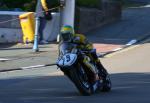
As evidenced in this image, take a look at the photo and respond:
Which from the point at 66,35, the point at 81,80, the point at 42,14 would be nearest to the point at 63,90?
the point at 81,80

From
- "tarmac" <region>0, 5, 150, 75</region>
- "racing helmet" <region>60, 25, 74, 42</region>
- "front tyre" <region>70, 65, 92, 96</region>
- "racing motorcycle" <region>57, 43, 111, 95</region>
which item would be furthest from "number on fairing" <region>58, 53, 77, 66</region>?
"tarmac" <region>0, 5, 150, 75</region>

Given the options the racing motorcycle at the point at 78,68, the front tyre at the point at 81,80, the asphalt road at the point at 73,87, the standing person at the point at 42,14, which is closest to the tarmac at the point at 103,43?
the standing person at the point at 42,14

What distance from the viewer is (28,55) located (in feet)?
62.6

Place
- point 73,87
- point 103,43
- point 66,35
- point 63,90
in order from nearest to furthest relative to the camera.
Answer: point 66,35 < point 63,90 < point 73,87 < point 103,43

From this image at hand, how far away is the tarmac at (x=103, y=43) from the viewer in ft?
59.5

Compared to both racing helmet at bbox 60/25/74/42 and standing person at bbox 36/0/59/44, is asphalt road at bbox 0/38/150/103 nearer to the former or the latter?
racing helmet at bbox 60/25/74/42

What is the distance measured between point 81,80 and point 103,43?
9940 mm

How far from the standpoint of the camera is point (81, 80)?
1167cm

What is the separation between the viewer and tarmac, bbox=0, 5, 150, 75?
18.1 meters

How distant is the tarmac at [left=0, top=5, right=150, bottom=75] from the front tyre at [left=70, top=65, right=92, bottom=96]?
15.5 ft

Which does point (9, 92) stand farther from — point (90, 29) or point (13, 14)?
point (90, 29)

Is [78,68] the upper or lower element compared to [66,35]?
lower

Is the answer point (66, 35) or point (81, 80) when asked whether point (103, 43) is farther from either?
point (81, 80)

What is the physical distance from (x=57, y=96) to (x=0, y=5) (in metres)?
13.3
